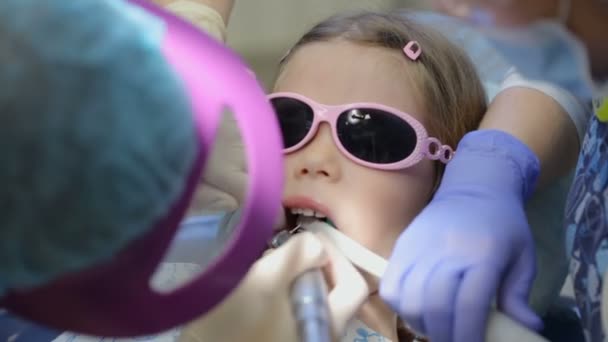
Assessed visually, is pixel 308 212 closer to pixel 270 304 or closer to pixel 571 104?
pixel 270 304

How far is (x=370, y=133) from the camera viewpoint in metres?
0.99

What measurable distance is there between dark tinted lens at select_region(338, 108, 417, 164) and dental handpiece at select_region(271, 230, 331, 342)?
271mm

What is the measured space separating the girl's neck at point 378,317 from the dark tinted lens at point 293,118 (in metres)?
0.23

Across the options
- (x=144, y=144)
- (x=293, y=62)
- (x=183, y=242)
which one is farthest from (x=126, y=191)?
(x=293, y=62)

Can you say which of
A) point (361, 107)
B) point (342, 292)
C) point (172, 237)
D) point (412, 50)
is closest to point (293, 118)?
point (361, 107)

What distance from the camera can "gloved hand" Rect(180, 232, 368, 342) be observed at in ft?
2.26

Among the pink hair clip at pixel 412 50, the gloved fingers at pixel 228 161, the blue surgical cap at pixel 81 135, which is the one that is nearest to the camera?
the blue surgical cap at pixel 81 135

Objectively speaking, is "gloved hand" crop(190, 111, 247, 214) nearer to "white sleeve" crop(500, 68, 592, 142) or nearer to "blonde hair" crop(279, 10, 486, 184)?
"blonde hair" crop(279, 10, 486, 184)

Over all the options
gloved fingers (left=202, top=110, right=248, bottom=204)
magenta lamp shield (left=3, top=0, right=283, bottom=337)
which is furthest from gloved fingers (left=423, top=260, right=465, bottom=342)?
magenta lamp shield (left=3, top=0, right=283, bottom=337)

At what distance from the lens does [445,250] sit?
814mm

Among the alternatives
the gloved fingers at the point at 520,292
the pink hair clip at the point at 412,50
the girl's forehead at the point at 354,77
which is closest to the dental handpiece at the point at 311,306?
the gloved fingers at the point at 520,292

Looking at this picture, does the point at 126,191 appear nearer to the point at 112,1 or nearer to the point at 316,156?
the point at 112,1

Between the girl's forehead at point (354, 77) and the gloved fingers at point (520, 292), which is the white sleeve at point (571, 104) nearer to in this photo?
the girl's forehead at point (354, 77)

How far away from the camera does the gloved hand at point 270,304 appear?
0.69m
